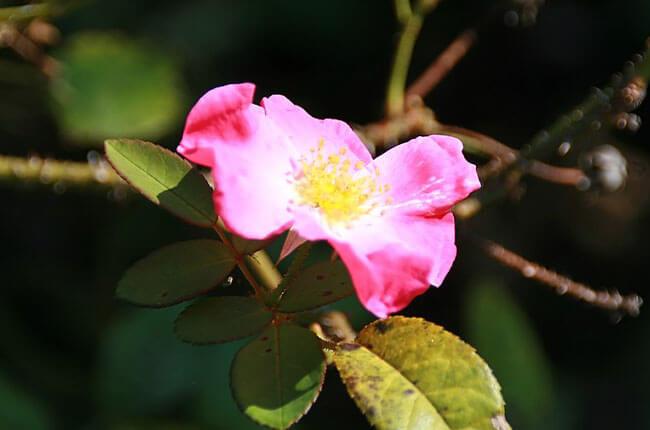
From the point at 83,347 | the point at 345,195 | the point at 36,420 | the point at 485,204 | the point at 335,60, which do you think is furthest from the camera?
the point at 335,60

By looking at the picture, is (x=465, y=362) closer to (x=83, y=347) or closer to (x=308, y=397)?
(x=308, y=397)

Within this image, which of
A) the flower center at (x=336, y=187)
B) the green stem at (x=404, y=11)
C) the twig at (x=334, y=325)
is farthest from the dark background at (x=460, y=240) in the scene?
the flower center at (x=336, y=187)

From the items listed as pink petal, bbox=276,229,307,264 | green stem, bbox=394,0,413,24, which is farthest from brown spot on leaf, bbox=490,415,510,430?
green stem, bbox=394,0,413,24

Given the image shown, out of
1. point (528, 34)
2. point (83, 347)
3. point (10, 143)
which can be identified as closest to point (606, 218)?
point (528, 34)

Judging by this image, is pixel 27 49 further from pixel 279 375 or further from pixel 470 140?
pixel 279 375

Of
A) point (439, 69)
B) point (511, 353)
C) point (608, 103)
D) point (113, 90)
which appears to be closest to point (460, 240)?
point (511, 353)

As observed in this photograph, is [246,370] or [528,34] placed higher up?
[246,370]

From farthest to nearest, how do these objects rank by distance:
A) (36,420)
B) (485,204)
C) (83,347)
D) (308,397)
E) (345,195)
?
(83,347)
(36,420)
(485,204)
(345,195)
(308,397)
